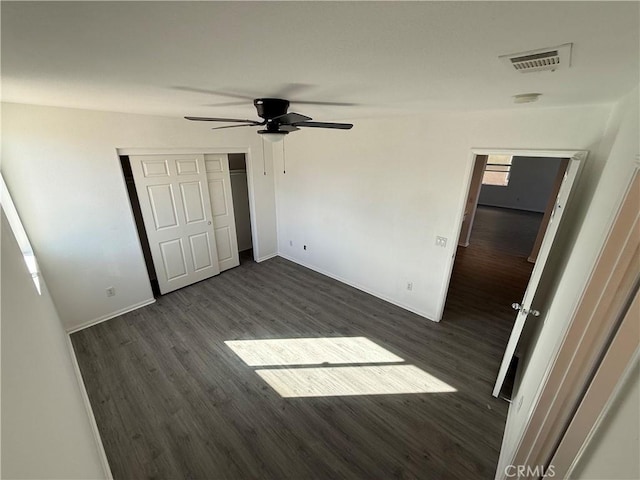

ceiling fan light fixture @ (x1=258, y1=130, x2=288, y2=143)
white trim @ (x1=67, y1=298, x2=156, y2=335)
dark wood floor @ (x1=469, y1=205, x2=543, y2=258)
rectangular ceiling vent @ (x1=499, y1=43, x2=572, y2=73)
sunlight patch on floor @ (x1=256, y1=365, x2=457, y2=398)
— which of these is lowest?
sunlight patch on floor @ (x1=256, y1=365, x2=457, y2=398)

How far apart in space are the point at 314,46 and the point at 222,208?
12.3 ft

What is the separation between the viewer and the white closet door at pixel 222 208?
Answer: 4.02 m

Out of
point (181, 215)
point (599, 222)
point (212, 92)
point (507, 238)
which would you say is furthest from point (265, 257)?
point (507, 238)

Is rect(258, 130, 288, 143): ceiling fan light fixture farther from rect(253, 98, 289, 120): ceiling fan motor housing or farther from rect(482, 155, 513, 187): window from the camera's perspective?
rect(482, 155, 513, 187): window

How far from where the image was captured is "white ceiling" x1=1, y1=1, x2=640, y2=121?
0.67m

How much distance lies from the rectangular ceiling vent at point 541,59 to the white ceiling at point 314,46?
4cm

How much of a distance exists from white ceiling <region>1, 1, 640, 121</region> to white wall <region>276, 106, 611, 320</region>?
0.61m

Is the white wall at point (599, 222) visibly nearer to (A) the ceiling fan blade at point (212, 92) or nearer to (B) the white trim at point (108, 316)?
(A) the ceiling fan blade at point (212, 92)

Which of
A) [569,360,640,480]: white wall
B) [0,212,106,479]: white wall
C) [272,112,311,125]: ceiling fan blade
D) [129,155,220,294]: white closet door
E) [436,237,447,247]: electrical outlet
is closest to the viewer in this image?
[0,212,106,479]: white wall

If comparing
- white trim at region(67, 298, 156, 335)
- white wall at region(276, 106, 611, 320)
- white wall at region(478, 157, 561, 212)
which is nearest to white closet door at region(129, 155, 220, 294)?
white trim at region(67, 298, 156, 335)

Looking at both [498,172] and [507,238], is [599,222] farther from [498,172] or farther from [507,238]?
[498,172]

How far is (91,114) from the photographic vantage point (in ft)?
8.91

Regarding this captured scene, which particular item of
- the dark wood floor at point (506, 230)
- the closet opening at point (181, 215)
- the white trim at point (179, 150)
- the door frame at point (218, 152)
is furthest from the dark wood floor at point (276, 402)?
the dark wood floor at point (506, 230)

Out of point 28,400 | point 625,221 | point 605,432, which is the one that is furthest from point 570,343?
point 28,400
